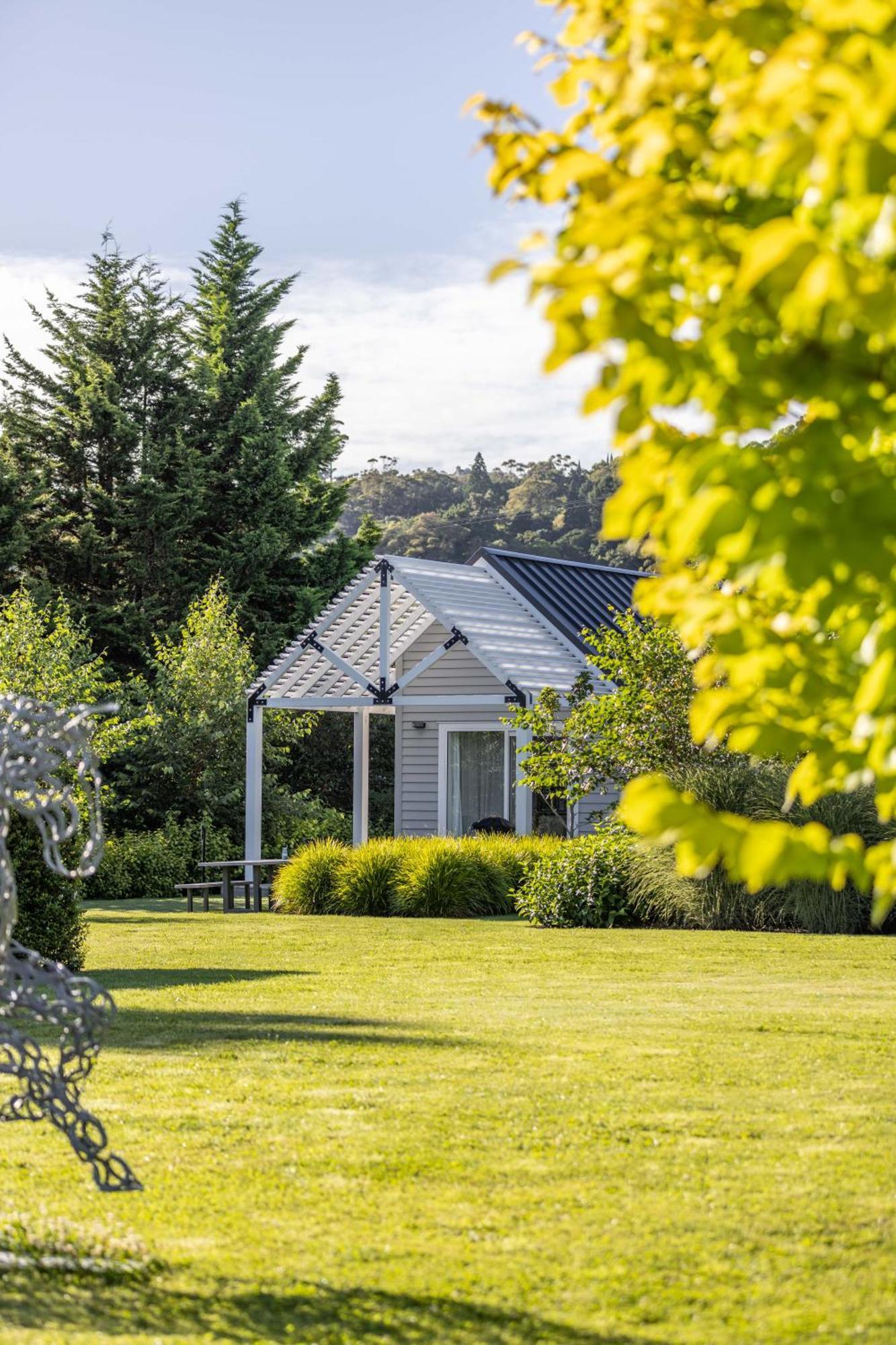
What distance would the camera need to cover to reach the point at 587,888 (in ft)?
54.1

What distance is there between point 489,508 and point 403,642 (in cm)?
4304

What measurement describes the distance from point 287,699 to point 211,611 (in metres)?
5.27

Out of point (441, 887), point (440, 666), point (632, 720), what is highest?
point (440, 666)

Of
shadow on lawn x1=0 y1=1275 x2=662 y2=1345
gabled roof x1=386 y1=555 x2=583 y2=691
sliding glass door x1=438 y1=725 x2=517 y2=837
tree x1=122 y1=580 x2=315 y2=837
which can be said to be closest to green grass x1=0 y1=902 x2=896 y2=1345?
shadow on lawn x1=0 y1=1275 x2=662 y2=1345

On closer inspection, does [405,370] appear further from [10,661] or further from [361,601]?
[10,661]

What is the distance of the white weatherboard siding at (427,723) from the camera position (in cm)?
2494

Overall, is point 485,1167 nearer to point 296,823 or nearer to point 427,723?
point 427,723

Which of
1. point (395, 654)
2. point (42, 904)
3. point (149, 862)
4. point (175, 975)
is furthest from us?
point (395, 654)

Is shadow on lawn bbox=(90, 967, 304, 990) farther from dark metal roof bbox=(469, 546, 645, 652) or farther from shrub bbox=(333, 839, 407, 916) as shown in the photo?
dark metal roof bbox=(469, 546, 645, 652)

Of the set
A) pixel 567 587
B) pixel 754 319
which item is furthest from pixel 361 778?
pixel 754 319

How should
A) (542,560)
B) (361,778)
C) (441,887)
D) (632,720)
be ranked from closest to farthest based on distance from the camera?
(632,720), (441,887), (361,778), (542,560)

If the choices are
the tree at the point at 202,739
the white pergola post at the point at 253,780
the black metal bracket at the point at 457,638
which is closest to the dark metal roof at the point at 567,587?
the black metal bracket at the point at 457,638

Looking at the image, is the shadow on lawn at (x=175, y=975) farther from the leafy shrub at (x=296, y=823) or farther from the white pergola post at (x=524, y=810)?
the leafy shrub at (x=296, y=823)

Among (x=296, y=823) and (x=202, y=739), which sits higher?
(x=202, y=739)
